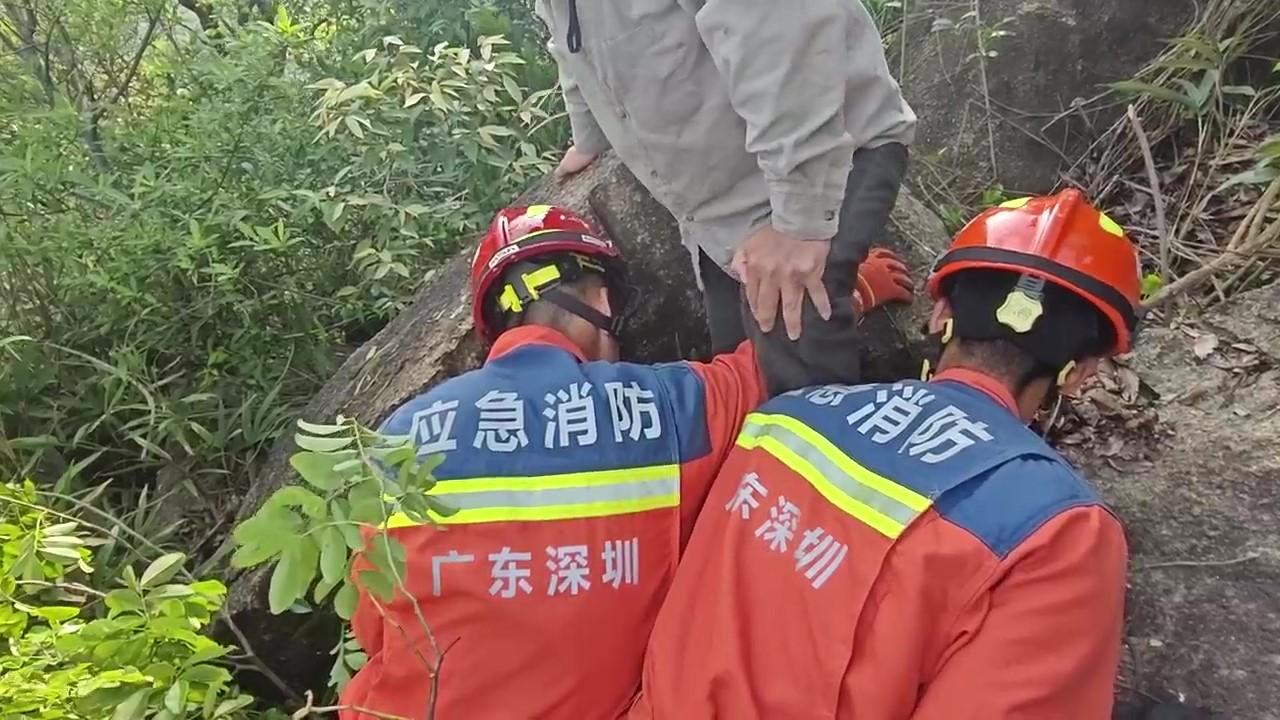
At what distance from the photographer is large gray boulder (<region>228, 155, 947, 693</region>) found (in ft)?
9.13

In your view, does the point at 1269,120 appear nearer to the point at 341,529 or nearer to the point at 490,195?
the point at 490,195

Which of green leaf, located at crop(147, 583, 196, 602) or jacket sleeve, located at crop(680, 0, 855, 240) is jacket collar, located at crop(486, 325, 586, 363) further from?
green leaf, located at crop(147, 583, 196, 602)

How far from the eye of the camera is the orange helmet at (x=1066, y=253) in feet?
6.10

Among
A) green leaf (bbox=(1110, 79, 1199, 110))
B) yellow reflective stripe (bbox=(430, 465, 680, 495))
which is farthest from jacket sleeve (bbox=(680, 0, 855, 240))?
green leaf (bbox=(1110, 79, 1199, 110))

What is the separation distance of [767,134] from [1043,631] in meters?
0.97

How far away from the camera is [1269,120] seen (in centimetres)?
313

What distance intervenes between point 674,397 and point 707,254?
1.63 ft

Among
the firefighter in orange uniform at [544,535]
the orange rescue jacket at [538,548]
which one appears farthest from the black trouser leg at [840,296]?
the orange rescue jacket at [538,548]

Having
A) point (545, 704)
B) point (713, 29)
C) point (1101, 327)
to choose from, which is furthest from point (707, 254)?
point (545, 704)

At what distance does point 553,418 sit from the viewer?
196 cm

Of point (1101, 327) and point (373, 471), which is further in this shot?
point (1101, 327)

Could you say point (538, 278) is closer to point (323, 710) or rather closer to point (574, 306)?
point (574, 306)

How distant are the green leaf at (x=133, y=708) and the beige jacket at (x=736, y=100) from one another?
4.61 ft

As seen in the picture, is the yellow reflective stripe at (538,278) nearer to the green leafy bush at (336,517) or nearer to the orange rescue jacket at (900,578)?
the orange rescue jacket at (900,578)
